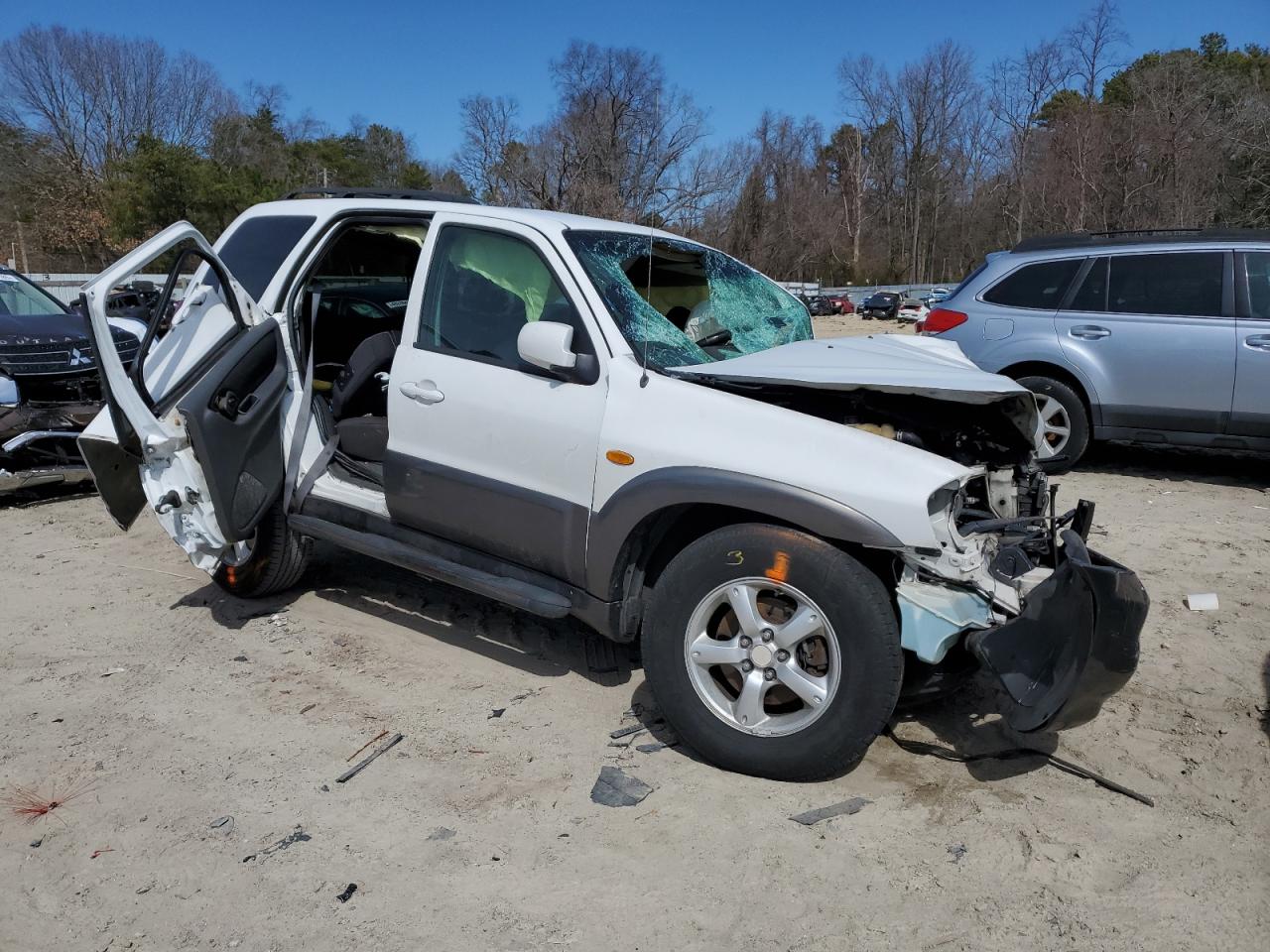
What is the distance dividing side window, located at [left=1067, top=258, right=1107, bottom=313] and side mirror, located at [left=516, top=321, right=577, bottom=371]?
5527mm

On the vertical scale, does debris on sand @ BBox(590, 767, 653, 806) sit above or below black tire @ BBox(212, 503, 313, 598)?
below

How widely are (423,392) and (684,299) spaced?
1.28 metres

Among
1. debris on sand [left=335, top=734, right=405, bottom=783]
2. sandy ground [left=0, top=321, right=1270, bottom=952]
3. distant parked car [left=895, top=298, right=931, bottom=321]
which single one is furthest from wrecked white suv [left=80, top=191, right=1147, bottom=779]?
distant parked car [left=895, top=298, right=931, bottom=321]

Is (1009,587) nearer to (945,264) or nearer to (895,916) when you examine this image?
(895,916)

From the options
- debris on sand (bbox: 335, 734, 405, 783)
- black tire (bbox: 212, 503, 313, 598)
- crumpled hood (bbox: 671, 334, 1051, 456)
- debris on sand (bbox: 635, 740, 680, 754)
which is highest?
crumpled hood (bbox: 671, 334, 1051, 456)

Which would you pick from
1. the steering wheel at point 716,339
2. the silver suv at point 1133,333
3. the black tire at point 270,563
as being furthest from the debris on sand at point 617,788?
the silver suv at point 1133,333

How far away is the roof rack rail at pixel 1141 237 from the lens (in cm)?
702

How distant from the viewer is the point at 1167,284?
23.4ft

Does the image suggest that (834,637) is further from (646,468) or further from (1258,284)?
(1258,284)

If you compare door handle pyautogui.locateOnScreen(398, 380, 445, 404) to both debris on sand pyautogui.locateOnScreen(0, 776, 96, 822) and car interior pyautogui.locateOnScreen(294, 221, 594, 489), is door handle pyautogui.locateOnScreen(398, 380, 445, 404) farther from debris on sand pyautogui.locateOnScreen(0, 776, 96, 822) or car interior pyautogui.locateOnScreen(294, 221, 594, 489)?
debris on sand pyautogui.locateOnScreen(0, 776, 96, 822)

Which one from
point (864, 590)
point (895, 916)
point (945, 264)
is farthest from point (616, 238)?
point (945, 264)

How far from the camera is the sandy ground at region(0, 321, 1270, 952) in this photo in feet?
8.56

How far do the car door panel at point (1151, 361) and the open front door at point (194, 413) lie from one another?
6.00m

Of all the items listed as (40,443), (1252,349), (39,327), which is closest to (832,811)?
(1252,349)
